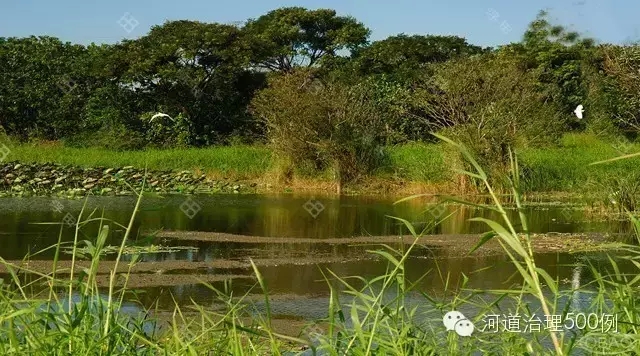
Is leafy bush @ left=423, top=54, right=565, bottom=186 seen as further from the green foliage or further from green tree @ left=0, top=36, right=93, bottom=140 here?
the green foliage

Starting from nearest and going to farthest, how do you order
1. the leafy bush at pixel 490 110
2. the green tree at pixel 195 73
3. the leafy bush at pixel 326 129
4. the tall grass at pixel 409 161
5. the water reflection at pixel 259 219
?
the water reflection at pixel 259 219
the leafy bush at pixel 490 110
the tall grass at pixel 409 161
the leafy bush at pixel 326 129
the green tree at pixel 195 73

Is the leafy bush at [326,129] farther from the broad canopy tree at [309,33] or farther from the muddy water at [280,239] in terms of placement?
the broad canopy tree at [309,33]

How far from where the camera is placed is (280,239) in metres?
11.9

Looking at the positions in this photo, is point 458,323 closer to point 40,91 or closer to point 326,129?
point 326,129

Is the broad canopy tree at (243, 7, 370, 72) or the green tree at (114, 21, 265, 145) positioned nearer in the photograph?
the green tree at (114, 21, 265, 145)

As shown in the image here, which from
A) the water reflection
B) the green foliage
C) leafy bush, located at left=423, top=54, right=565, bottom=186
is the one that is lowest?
the water reflection

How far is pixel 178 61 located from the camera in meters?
28.5

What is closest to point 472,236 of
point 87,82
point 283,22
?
point 87,82

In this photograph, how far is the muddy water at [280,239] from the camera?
8195 mm

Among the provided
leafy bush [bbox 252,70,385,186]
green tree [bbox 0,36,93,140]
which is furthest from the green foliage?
leafy bush [bbox 252,70,385,186]

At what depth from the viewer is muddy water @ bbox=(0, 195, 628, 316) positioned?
8.20m

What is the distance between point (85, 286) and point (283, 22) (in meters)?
36.5

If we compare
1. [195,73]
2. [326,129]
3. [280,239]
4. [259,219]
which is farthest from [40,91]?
[280,239]

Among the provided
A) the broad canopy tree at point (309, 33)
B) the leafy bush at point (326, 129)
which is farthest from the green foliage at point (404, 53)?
the leafy bush at point (326, 129)
